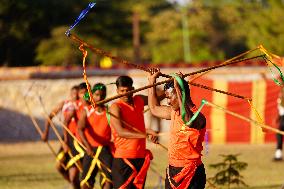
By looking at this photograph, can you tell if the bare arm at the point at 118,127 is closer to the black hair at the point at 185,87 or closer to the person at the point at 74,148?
the black hair at the point at 185,87

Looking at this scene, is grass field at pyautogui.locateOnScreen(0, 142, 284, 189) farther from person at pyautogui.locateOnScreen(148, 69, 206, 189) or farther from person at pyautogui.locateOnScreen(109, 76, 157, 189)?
person at pyautogui.locateOnScreen(148, 69, 206, 189)

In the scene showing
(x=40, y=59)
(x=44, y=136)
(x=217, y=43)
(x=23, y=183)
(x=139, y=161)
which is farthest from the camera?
(x=217, y=43)

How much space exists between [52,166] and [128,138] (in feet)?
32.7

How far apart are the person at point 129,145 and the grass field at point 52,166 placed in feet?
13.1

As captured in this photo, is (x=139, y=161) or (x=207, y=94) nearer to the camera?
(x=139, y=161)

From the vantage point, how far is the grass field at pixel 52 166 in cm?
1666

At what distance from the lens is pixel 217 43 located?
10175cm

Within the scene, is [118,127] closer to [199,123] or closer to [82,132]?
[82,132]

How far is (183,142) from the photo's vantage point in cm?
898

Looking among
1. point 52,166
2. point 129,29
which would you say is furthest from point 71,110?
point 129,29

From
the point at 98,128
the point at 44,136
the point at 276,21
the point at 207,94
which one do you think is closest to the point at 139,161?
the point at 98,128

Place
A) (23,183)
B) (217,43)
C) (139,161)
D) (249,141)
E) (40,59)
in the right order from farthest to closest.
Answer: (217,43), (40,59), (249,141), (23,183), (139,161)

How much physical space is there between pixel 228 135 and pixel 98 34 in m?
44.4

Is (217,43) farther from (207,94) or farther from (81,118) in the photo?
(81,118)
